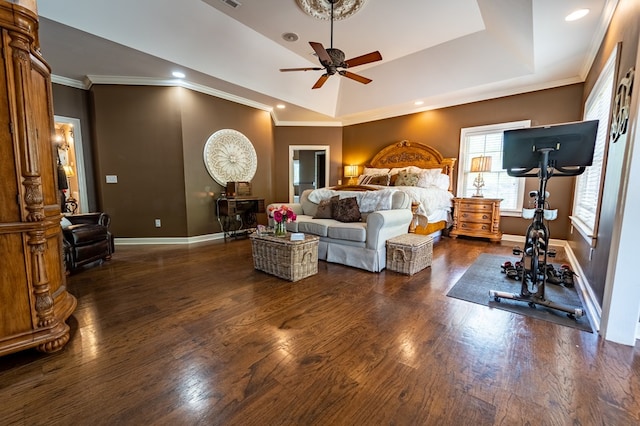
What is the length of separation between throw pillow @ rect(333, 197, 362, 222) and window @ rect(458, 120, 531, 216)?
2.89 m

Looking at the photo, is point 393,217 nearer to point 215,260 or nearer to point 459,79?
point 215,260

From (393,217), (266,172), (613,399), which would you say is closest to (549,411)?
(613,399)

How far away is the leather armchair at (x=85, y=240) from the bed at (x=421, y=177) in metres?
3.90

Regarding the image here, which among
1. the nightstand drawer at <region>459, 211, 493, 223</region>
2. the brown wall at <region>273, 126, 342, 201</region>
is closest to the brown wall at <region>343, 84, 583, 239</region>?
the brown wall at <region>273, 126, 342, 201</region>

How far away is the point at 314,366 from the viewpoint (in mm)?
1439

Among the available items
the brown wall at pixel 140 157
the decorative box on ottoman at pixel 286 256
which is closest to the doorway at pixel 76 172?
the brown wall at pixel 140 157

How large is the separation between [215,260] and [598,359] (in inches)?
144

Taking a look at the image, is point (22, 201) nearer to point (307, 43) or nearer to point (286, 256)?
point (286, 256)

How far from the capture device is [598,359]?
4.90ft

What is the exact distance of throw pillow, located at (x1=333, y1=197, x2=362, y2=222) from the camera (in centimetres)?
348

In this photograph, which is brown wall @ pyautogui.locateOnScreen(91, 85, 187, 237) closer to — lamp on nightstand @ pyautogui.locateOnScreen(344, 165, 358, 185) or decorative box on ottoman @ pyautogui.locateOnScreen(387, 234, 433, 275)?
decorative box on ottoman @ pyautogui.locateOnScreen(387, 234, 433, 275)

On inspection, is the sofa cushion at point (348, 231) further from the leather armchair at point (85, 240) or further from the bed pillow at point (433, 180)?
the leather armchair at point (85, 240)

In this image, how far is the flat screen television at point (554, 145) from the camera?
6.29ft

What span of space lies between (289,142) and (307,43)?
9.06 feet
